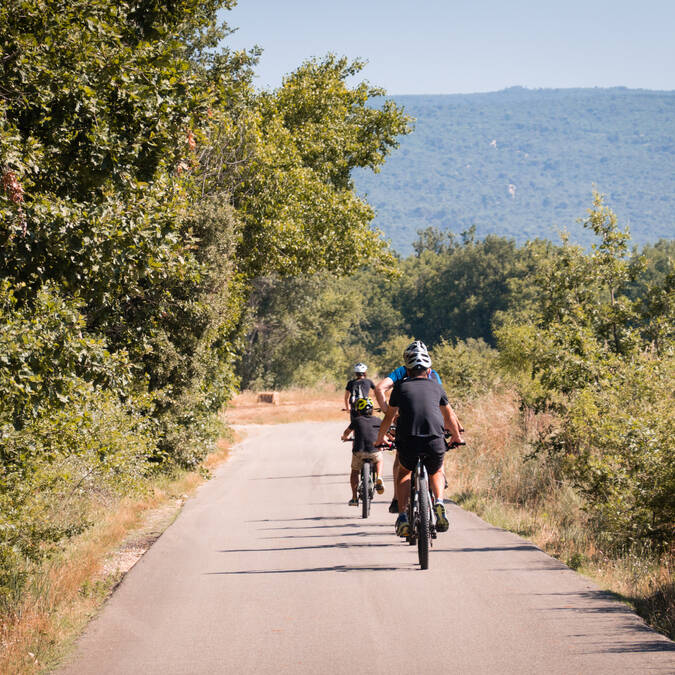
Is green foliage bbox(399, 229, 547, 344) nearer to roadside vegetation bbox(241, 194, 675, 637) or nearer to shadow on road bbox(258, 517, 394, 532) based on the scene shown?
roadside vegetation bbox(241, 194, 675, 637)

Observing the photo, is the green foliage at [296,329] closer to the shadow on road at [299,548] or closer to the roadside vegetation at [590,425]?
the roadside vegetation at [590,425]

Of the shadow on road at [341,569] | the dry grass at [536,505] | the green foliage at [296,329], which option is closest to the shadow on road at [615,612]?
the dry grass at [536,505]

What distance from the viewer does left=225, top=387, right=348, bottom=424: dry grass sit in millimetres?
43688

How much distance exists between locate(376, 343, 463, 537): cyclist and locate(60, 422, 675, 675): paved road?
88 centimetres

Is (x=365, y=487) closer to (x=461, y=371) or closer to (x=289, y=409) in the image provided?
(x=461, y=371)

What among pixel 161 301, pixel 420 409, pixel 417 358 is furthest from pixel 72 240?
pixel 161 301

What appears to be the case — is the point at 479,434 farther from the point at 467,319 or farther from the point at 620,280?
the point at 467,319

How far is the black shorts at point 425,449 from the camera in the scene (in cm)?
875

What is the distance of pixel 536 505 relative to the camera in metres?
14.4

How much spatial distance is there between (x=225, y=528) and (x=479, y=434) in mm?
10194

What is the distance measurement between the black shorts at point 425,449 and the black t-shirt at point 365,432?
4.40 meters

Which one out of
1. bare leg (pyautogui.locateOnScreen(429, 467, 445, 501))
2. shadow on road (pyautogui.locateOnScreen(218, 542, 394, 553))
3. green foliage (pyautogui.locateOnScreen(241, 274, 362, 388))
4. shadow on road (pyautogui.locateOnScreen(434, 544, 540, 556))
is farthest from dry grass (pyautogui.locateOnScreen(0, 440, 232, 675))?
green foliage (pyautogui.locateOnScreen(241, 274, 362, 388))

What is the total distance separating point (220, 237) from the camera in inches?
739

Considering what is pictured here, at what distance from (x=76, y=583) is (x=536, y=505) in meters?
7.93
